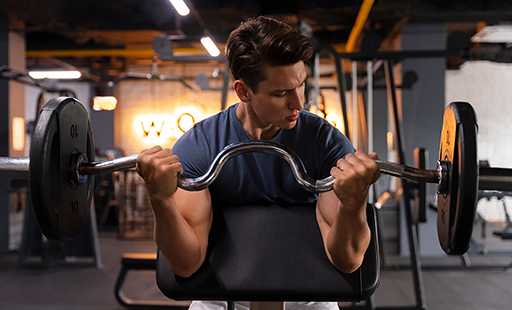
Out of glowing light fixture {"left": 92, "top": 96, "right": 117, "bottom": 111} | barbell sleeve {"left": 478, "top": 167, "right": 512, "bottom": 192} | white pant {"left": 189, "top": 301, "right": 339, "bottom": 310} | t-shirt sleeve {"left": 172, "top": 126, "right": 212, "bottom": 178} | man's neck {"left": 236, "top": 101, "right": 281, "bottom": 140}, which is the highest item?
glowing light fixture {"left": 92, "top": 96, "right": 117, "bottom": 111}

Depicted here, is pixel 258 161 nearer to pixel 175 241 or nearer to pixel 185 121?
pixel 175 241

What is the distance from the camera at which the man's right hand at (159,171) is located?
0.95 metres

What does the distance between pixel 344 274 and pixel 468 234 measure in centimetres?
28

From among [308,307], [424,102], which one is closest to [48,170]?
[308,307]

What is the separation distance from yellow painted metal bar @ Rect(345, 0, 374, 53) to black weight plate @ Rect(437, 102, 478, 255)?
13.4ft

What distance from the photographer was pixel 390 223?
19.1 ft

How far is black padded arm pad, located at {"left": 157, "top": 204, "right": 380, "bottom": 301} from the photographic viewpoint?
1020 mm

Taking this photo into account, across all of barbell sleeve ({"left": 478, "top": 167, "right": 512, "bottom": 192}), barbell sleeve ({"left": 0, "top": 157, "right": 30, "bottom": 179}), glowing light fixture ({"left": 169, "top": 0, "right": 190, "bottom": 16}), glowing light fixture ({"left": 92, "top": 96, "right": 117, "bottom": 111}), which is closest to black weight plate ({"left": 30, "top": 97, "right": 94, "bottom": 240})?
barbell sleeve ({"left": 0, "top": 157, "right": 30, "bottom": 179})

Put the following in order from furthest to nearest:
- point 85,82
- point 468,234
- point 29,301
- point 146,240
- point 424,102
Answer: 1. point 85,82
2. point 146,240
3. point 424,102
4. point 29,301
5. point 468,234

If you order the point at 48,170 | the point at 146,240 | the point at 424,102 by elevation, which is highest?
the point at 424,102

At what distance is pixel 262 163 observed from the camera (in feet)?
4.07

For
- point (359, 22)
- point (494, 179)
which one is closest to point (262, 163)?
point (494, 179)

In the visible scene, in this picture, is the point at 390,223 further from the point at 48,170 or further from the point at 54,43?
the point at 54,43

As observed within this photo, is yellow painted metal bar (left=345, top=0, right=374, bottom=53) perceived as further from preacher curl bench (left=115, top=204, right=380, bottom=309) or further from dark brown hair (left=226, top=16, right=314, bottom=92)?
preacher curl bench (left=115, top=204, right=380, bottom=309)
